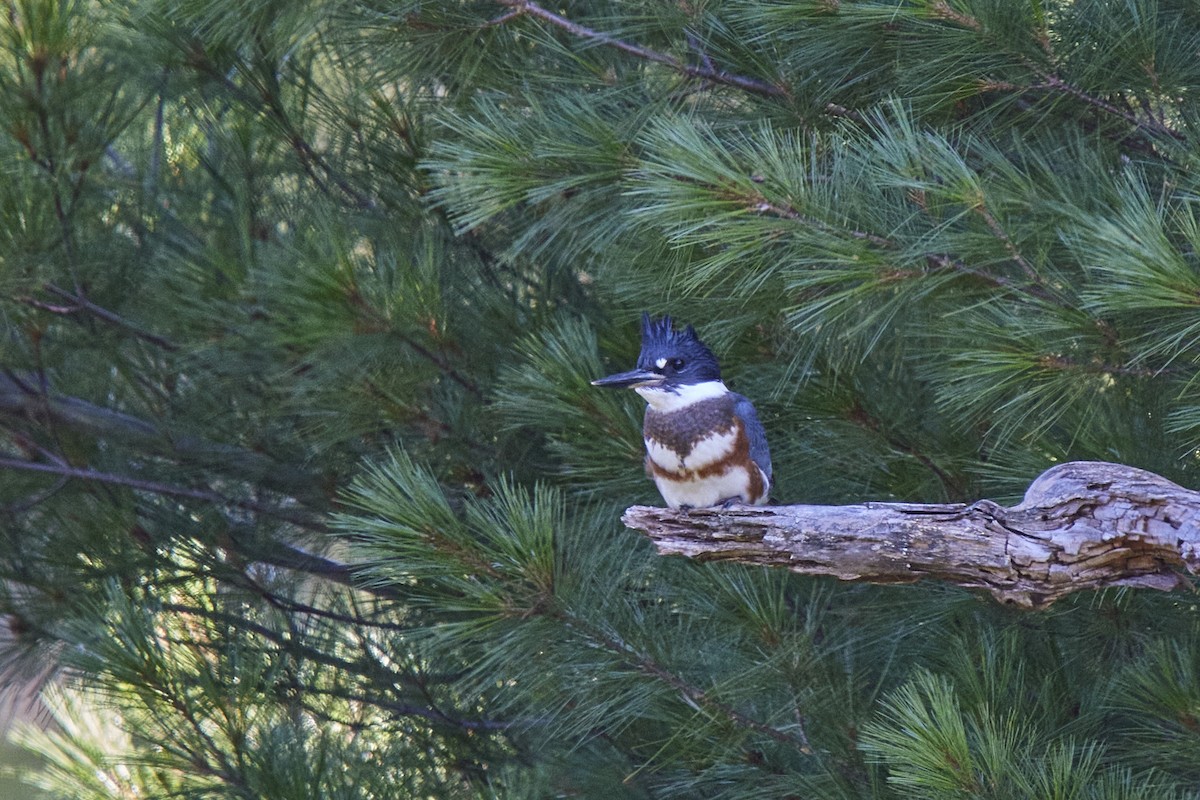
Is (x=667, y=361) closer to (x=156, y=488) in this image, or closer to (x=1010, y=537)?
(x=1010, y=537)

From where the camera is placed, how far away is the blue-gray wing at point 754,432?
7.08ft

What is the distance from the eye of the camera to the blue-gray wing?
7.08 feet

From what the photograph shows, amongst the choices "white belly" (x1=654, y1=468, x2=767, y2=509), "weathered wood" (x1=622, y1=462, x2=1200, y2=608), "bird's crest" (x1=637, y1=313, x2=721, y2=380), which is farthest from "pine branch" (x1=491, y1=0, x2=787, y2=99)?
"weathered wood" (x1=622, y1=462, x2=1200, y2=608)

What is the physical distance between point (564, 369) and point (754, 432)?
0.33 metres

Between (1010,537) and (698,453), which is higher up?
(698,453)

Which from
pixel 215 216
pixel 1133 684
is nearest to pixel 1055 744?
pixel 1133 684

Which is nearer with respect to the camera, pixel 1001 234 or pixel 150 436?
pixel 1001 234

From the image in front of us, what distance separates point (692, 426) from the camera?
2107mm

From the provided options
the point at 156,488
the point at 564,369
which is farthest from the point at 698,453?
the point at 156,488

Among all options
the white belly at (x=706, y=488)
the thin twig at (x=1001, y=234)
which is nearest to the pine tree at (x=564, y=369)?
the thin twig at (x=1001, y=234)

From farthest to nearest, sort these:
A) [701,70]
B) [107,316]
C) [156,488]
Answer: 1. [107,316]
2. [156,488]
3. [701,70]

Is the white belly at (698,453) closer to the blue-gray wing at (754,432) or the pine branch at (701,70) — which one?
the blue-gray wing at (754,432)

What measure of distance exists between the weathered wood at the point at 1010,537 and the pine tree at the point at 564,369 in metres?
0.20

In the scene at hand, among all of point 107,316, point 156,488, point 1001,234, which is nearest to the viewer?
point 1001,234
